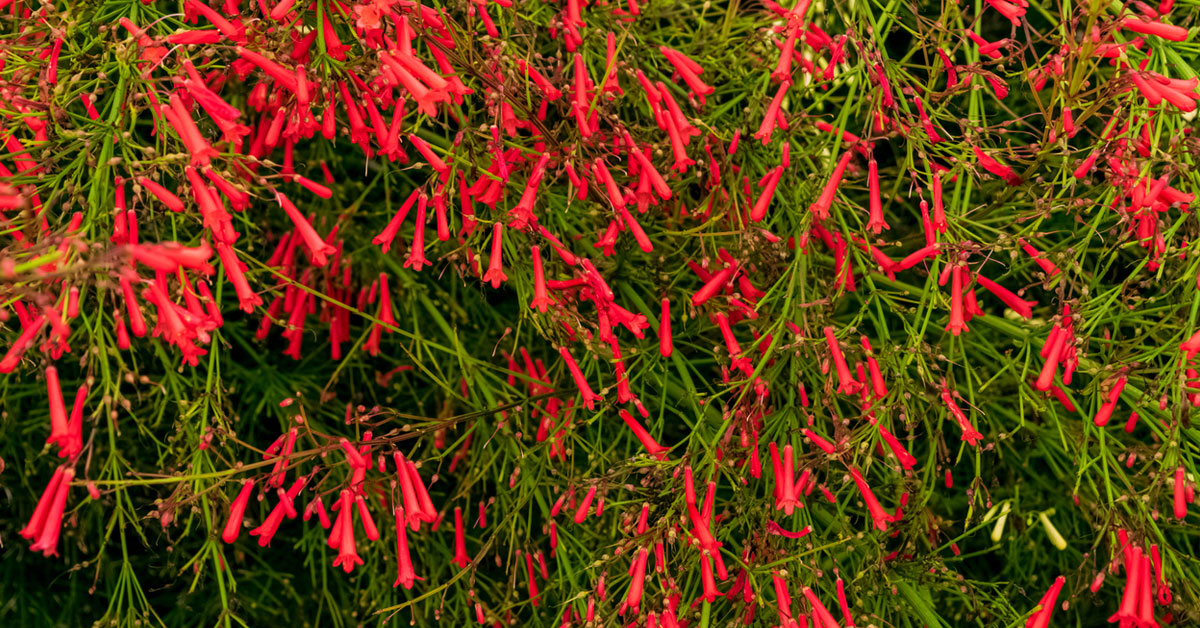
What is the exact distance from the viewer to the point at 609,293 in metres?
2.46

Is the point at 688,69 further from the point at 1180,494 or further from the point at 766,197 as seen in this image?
the point at 1180,494

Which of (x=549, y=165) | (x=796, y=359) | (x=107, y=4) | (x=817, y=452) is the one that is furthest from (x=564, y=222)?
(x=107, y=4)

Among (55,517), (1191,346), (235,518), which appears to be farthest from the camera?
(235,518)

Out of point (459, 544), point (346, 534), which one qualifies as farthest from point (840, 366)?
point (459, 544)

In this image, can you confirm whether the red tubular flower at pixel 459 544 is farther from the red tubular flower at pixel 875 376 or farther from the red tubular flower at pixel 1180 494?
the red tubular flower at pixel 1180 494

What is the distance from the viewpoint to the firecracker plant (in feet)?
6.93

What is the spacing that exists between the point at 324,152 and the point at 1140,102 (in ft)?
9.07

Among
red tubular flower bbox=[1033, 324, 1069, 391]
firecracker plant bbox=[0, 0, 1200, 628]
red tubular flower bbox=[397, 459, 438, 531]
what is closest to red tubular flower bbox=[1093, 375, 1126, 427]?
firecracker plant bbox=[0, 0, 1200, 628]

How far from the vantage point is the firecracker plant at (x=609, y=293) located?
2.11 m

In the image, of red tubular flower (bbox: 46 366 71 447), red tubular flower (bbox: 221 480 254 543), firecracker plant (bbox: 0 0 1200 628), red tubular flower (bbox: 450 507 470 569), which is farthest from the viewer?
red tubular flower (bbox: 450 507 470 569)

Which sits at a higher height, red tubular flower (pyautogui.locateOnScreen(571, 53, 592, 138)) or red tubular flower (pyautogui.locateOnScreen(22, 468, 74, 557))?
red tubular flower (pyautogui.locateOnScreen(571, 53, 592, 138))

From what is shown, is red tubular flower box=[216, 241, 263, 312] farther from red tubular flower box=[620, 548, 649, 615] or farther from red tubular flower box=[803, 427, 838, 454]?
red tubular flower box=[803, 427, 838, 454]

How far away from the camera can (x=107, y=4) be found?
2234mm

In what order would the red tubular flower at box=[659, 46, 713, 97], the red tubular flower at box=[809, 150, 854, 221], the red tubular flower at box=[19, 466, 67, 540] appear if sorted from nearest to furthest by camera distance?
the red tubular flower at box=[19, 466, 67, 540] < the red tubular flower at box=[809, 150, 854, 221] < the red tubular flower at box=[659, 46, 713, 97]
